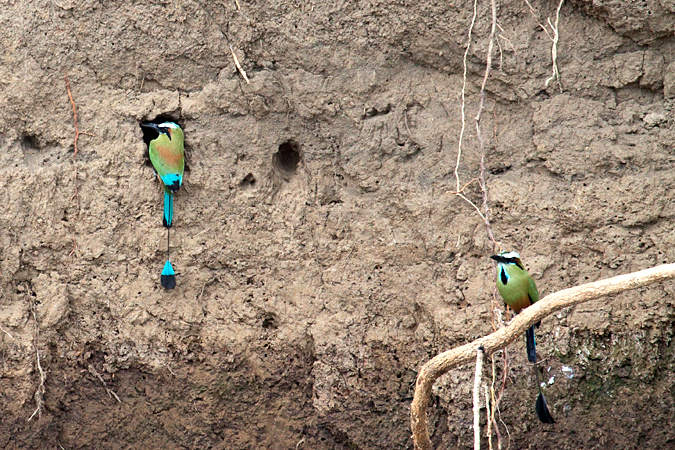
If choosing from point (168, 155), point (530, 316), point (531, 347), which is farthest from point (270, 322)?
point (530, 316)

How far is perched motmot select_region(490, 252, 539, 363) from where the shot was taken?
367 cm

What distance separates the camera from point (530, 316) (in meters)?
2.71

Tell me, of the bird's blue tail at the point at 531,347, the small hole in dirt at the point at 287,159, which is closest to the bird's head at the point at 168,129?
the small hole in dirt at the point at 287,159

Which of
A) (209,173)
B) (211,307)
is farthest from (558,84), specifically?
(211,307)

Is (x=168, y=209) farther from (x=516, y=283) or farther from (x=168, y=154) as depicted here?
(x=516, y=283)

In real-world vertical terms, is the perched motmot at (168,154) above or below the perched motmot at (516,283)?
above

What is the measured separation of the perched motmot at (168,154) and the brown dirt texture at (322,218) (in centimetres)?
10

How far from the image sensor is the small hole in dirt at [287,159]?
420cm

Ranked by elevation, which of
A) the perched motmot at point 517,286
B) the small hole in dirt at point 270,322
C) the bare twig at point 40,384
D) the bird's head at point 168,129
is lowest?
the bare twig at point 40,384

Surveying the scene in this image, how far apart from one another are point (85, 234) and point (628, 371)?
270 cm

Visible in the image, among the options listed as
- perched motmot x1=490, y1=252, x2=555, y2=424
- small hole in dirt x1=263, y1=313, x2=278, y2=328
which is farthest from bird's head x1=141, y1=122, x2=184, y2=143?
perched motmot x1=490, y1=252, x2=555, y2=424

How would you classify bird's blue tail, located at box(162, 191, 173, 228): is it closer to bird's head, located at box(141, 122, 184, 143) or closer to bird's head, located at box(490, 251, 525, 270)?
bird's head, located at box(141, 122, 184, 143)

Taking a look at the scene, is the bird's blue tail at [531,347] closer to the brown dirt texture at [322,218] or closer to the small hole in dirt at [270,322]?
the brown dirt texture at [322,218]

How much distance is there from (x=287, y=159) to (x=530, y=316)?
1914mm
